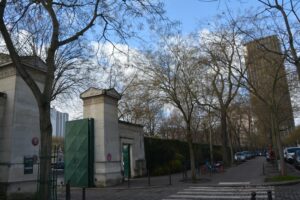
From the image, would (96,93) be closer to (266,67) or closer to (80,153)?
(80,153)

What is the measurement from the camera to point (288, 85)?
85.8 ft

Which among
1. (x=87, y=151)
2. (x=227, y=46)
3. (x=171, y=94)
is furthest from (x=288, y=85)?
(x=87, y=151)

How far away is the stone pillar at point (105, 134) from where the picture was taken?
2152 cm

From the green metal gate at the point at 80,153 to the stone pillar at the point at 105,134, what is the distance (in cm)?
36

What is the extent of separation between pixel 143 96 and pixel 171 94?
6.70 ft

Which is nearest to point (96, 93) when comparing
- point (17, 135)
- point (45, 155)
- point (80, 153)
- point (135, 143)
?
point (80, 153)

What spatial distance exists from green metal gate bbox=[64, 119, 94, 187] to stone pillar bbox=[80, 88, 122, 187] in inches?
14.2

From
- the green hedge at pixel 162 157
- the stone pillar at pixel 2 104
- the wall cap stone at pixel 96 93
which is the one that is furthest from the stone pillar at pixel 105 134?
the stone pillar at pixel 2 104

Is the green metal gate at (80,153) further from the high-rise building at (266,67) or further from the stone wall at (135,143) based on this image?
the high-rise building at (266,67)

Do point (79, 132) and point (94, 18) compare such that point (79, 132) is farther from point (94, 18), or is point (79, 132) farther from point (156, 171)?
point (94, 18)

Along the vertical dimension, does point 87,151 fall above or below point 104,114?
below

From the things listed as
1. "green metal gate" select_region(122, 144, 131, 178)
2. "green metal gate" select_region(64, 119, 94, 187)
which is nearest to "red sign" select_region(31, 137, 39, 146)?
"green metal gate" select_region(64, 119, 94, 187)

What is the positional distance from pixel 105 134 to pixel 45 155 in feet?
41.3

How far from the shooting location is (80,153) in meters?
22.1
